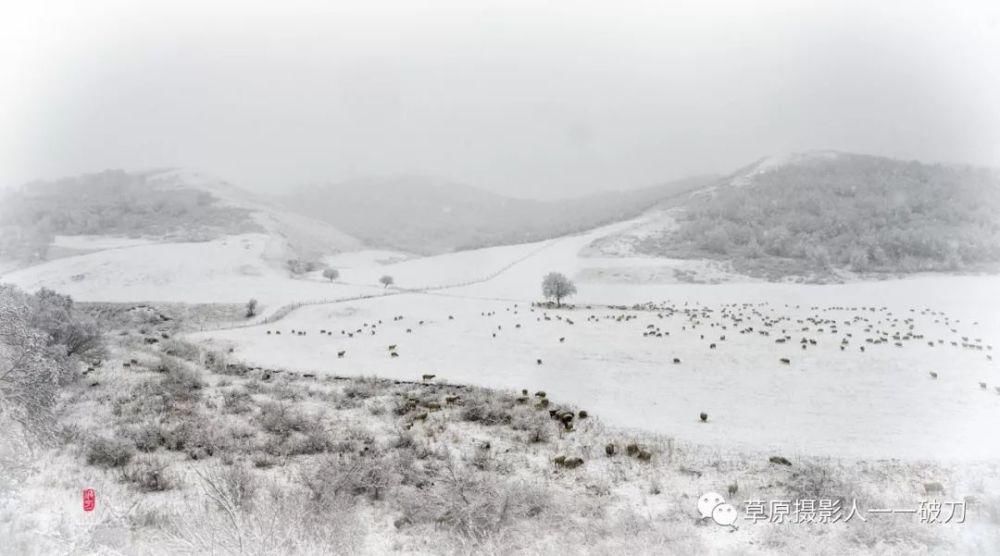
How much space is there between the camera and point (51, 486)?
8.18 m

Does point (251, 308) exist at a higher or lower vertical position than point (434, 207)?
lower

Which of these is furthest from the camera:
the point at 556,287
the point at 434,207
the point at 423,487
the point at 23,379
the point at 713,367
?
the point at 434,207

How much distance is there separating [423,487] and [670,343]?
556 inches

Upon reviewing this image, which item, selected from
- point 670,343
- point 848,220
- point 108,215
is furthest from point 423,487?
point 108,215

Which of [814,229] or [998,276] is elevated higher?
[814,229]

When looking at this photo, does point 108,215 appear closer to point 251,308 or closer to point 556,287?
point 251,308

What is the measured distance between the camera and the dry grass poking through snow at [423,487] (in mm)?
6652

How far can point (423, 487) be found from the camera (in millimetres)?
8469

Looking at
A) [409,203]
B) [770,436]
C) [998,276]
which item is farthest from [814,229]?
[409,203]

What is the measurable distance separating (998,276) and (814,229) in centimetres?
1512

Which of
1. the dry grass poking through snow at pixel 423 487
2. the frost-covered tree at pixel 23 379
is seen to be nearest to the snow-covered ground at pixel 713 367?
the dry grass poking through snow at pixel 423 487

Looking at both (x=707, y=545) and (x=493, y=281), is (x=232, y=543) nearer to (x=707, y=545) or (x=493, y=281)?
(x=707, y=545)

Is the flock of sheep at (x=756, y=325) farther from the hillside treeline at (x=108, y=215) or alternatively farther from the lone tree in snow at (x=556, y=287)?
the hillside treeline at (x=108, y=215)

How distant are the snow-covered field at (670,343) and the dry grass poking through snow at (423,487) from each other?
1997 millimetres
